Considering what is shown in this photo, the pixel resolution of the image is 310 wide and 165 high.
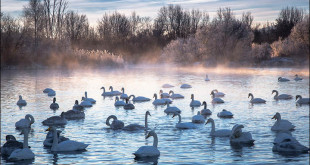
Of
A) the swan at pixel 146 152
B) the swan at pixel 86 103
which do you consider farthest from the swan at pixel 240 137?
the swan at pixel 86 103

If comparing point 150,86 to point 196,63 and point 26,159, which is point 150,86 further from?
point 196,63

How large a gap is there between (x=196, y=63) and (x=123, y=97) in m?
30.1

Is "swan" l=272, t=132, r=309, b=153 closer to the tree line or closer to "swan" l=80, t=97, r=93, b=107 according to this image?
"swan" l=80, t=97, r=93, b=107

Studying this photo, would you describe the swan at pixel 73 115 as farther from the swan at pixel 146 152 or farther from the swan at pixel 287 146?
the swan at pixel 287 146

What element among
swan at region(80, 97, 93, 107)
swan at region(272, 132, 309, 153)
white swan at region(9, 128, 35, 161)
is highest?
swan at region(80, 97, 93, 107)

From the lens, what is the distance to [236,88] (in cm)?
2598

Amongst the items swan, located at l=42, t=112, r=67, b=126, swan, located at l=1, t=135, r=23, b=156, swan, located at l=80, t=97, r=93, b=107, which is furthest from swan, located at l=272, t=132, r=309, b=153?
swan, located at l=80, t=97, r=93, b=107

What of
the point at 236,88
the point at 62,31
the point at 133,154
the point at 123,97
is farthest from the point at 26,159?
the point at 62,31

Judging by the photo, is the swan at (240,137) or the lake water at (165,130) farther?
the swan at (240,137)

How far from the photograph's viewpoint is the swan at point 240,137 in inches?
453

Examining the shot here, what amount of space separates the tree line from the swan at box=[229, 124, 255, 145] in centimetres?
3382

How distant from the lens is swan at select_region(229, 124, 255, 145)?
37.7 ft

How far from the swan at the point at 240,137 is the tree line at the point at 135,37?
3382cm

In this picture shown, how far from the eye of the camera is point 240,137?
37.9 ft
